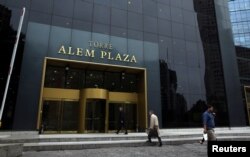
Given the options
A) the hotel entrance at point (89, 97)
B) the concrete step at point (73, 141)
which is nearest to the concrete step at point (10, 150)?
the concrete step at point (73, 141)

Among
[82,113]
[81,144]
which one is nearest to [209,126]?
[81,144]

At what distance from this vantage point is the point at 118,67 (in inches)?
682

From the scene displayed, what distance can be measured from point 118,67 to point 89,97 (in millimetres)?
3357

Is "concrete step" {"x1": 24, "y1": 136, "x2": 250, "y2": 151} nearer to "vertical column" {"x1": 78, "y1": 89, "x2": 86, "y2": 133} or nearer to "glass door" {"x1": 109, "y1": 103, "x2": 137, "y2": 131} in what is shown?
"vertical column" {"x1": 78, "y1": 89, "x2": 86, "y2": 133}

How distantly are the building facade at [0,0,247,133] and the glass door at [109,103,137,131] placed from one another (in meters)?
0.08

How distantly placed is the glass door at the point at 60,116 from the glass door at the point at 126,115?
2719 millimetres

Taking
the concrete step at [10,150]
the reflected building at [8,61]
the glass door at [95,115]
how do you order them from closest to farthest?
the concrete step at [10,150] < the reflected building at [8,61] < the glass door at [95,115]

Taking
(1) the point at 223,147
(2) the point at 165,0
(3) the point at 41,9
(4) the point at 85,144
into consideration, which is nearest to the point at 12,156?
(4) the point at 85,144

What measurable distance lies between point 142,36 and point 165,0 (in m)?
5.36

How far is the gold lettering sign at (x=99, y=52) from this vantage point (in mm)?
15852

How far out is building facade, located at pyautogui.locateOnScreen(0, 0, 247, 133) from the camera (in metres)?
15.0

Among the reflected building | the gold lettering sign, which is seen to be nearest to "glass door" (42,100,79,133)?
the reflected building

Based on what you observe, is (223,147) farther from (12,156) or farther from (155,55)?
(155,55)

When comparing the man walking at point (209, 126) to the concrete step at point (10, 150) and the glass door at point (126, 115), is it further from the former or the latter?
the glass door at point (126, 115)
